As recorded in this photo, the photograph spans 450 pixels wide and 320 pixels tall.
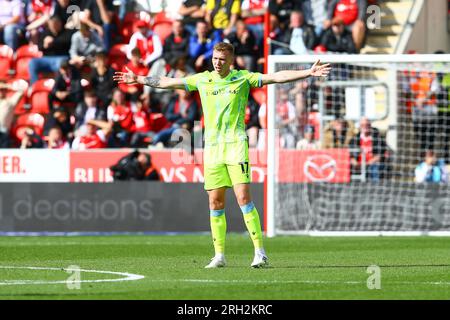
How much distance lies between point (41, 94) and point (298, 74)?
13.8 metres

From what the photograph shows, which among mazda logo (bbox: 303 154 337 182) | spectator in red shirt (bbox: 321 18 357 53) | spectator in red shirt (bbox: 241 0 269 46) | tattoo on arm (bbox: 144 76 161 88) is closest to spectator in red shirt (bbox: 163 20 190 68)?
spectator in red shirt (bbox: 241 0 269 46)

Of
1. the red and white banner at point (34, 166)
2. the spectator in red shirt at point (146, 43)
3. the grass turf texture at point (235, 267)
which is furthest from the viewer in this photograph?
the spectator in red shirt at point (146, 43)

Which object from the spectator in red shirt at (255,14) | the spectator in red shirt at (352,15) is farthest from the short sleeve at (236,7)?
the spectator in red shirt at (352,15)

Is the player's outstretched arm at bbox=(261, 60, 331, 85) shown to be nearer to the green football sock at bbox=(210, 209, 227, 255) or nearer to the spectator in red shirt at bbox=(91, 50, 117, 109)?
the green football sock at bbox=(210, 209, 227, 255)

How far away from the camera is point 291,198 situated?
67.8ft

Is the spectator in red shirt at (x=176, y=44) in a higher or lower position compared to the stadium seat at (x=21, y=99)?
higher

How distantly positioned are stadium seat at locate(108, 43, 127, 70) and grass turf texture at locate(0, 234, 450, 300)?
21.4 ft

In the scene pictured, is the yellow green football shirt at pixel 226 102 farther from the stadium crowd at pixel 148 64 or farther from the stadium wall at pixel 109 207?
the stadium crowd at pixel 148 64

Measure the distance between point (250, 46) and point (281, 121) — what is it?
2593mm

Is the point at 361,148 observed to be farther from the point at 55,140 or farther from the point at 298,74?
the point at 298,74

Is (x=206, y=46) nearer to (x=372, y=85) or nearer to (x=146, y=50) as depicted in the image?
(x=146, y=50)

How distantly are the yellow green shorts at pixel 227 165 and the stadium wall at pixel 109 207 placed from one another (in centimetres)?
827

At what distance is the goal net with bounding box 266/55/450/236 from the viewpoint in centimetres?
2025

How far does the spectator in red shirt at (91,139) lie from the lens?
22828 millimetres
